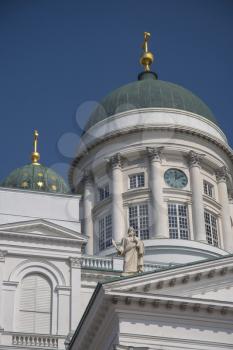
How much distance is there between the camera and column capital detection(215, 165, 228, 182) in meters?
59.9

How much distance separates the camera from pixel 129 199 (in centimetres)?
5703

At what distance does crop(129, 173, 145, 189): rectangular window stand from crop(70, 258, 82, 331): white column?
13.2 metres

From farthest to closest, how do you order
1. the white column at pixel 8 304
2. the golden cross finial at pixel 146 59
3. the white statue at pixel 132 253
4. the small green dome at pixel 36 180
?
the golden cross finial at pixel 146 59
the small green dome at pixel 36 180
the white column at pixel 8 304
the white statue at pixel 132 253

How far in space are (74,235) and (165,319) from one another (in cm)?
1433

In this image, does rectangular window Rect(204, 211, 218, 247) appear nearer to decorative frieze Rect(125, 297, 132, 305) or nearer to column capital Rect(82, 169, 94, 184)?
column capital Rect(82, 169, 94, 184)

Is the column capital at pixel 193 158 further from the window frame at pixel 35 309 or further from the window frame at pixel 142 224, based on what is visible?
the window frame at pixel 35 309

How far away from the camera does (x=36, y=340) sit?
42.1 metres

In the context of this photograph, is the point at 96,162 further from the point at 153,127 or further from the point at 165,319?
the point at 165,319

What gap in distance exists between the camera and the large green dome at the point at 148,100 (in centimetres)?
6081

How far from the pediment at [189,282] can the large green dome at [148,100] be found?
2732cm

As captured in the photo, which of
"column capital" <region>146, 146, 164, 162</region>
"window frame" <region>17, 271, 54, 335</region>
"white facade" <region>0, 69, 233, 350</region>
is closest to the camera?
"white facade" <region>0, 69, 233, 350</region>

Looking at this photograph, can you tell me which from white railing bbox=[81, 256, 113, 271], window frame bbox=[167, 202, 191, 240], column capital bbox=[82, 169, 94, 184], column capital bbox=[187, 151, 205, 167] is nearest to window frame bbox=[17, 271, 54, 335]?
white railing bbox=[81, 256, 113, 271]

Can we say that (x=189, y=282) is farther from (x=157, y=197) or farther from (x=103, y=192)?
(x=103, y=192)

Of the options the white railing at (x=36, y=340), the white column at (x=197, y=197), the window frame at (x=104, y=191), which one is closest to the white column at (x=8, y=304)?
the white railing at (x=36, y=340)
